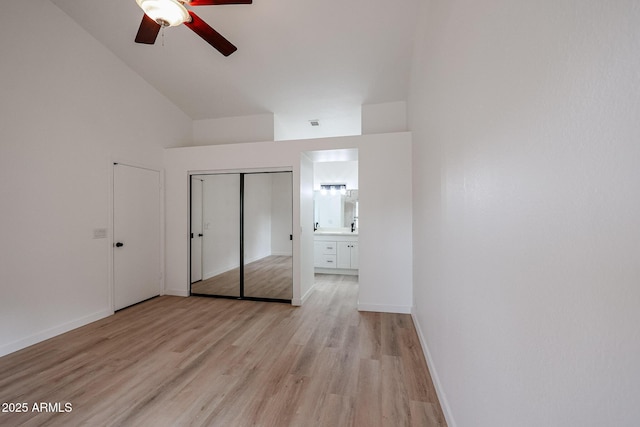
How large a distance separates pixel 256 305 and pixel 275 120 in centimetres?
307

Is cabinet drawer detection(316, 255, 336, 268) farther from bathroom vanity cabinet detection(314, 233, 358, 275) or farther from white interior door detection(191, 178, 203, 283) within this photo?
white interior door detection(191, 178, 203, 283)

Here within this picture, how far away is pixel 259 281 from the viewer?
399 centimetres

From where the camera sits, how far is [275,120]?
445 cm

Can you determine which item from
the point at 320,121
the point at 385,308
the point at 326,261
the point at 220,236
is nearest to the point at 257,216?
the point at 220,236

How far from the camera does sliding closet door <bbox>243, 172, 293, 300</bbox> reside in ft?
12.5

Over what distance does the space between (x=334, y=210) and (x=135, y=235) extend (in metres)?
3.80

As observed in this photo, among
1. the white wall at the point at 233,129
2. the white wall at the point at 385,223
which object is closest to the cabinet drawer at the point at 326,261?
the white wall at the point at 385,223

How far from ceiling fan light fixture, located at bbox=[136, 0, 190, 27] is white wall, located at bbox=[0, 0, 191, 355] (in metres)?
1.79

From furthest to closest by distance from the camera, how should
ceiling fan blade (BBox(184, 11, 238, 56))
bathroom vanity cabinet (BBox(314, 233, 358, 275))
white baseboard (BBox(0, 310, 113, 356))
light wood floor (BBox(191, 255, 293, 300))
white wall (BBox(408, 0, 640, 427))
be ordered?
bathroom vanity cabinet (BBox(314, 233, 358, 275)) < light wood floor (BBox(191, 255, 293, 300)) < white baseboard (BBox(0, 310, 113, 356)) < ceiling fan blade (BBox(184, 11, 238, 56)) < white wall (BBox(408, 0, 640, 427))

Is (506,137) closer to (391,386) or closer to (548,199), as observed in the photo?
Answer: (548,199)

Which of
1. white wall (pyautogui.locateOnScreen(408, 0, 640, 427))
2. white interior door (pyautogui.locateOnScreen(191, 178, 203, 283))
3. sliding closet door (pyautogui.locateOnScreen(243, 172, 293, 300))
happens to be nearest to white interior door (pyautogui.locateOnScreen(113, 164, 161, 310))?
white interior door (pyautogui.locateOnScreen(191, 178, 203, 283))

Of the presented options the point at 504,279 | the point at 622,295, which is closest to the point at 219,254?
the point at 504,279

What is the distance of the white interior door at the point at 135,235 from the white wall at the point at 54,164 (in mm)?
146

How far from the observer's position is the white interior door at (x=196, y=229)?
13.6 feet
